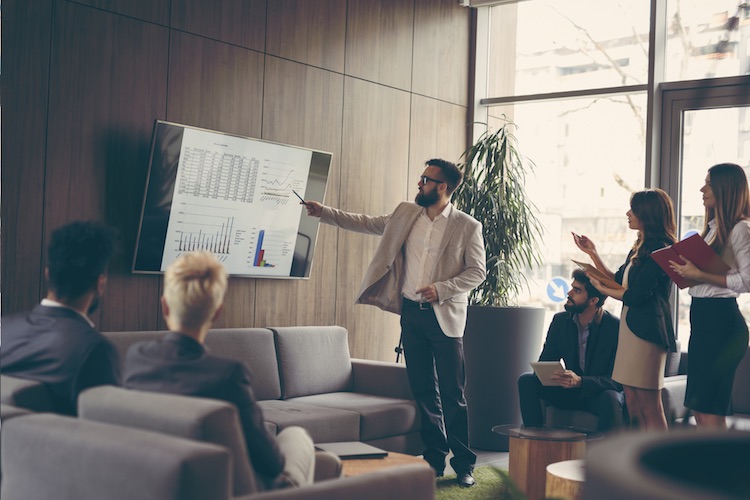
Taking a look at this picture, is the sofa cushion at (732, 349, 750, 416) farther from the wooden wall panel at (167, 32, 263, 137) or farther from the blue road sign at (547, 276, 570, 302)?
the wooden wall panel at (167, 32, 263, 137)

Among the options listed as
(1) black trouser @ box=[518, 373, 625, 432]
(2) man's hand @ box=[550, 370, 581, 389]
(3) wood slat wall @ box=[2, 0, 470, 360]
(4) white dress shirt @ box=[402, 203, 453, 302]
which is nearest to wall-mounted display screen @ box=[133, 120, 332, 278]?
(3) wood slat wall @ box=[2, 0, 470, 360]

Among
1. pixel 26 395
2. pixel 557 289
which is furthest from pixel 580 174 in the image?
pixel 26 395

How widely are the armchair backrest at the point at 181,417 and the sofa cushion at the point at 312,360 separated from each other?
9.80 feet

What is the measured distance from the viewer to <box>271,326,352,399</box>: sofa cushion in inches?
197

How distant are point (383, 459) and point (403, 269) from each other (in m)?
1.73

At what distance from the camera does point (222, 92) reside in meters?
4.97

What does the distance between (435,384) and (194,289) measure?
282cm

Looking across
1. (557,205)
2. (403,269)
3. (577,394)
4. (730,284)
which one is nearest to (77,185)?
(403,269)

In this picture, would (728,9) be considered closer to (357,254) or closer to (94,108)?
(357,254)

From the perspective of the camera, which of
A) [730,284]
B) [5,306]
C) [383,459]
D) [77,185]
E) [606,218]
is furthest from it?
[606,218]

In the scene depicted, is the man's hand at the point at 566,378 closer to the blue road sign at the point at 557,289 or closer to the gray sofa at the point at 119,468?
the blue road sign at the point at 557,289

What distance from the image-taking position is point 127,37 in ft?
14.6

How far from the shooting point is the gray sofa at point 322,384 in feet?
14.4

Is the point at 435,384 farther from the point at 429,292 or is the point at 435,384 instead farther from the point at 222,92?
the point at 222,92
